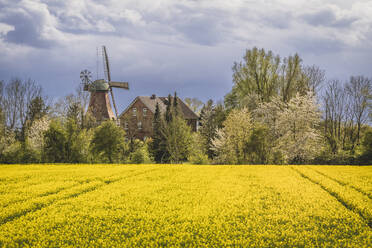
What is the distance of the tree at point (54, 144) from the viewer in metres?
26.6

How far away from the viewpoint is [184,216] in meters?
7.91

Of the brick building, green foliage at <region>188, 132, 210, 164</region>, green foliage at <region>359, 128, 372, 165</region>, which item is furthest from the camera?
the brick building

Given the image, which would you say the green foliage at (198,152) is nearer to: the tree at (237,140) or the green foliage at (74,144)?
the tree at (237,140)

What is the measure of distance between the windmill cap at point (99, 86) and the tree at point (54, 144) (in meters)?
32.2

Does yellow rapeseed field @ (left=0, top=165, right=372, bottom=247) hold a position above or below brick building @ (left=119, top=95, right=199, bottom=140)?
below

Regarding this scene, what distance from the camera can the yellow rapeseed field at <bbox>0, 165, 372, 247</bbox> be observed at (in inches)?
256

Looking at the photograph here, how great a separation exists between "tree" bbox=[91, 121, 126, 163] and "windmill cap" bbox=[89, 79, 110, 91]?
31.3 m

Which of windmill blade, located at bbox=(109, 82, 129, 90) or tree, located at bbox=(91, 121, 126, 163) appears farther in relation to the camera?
windmill blade, located at bbox=(109, 82, 129, 90)

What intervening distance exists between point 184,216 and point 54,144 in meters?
23.1

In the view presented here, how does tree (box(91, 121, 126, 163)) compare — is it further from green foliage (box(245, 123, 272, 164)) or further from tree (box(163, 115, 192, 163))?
green foliage (box(245, 123, 272, 164))

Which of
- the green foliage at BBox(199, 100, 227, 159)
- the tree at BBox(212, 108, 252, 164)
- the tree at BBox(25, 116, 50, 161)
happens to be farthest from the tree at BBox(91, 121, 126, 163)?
the green foliage at BBox(199, 100, 227, 159)

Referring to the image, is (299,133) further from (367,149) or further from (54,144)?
(54,144)

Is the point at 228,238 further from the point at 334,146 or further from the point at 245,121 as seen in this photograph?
the point at 334,146

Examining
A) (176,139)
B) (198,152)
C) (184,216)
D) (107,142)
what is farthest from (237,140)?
(184,216)
